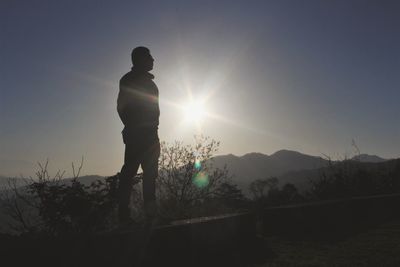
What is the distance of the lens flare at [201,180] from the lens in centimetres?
1243

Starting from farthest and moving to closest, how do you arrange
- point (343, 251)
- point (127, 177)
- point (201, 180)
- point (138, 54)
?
point (201, 180)
point (138, 54)
point (127, 177)
point (343, 251)

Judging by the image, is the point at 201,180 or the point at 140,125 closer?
the point at 140,125

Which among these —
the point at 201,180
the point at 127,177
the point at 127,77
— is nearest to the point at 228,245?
the point at 127,177

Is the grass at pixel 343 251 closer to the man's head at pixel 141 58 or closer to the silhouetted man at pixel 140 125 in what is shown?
the silhouetted man at pixel 140 125

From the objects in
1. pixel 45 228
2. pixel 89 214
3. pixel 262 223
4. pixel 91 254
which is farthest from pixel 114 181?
pixel 262 223

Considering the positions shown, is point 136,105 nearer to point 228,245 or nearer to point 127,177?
point 127,177

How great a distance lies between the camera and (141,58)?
4652mm

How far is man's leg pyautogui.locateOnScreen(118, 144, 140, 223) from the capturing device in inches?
167

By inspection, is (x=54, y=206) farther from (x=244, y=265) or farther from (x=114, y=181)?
(x=244, y=265)

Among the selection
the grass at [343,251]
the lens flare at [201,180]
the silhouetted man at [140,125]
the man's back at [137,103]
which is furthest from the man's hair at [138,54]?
the lens flare at [201,180]

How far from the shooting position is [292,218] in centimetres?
668

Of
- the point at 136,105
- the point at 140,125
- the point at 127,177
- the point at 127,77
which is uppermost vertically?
the point at 127,77

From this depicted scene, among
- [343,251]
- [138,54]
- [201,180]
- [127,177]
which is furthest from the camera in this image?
[201,180]

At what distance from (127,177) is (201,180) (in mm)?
8707
